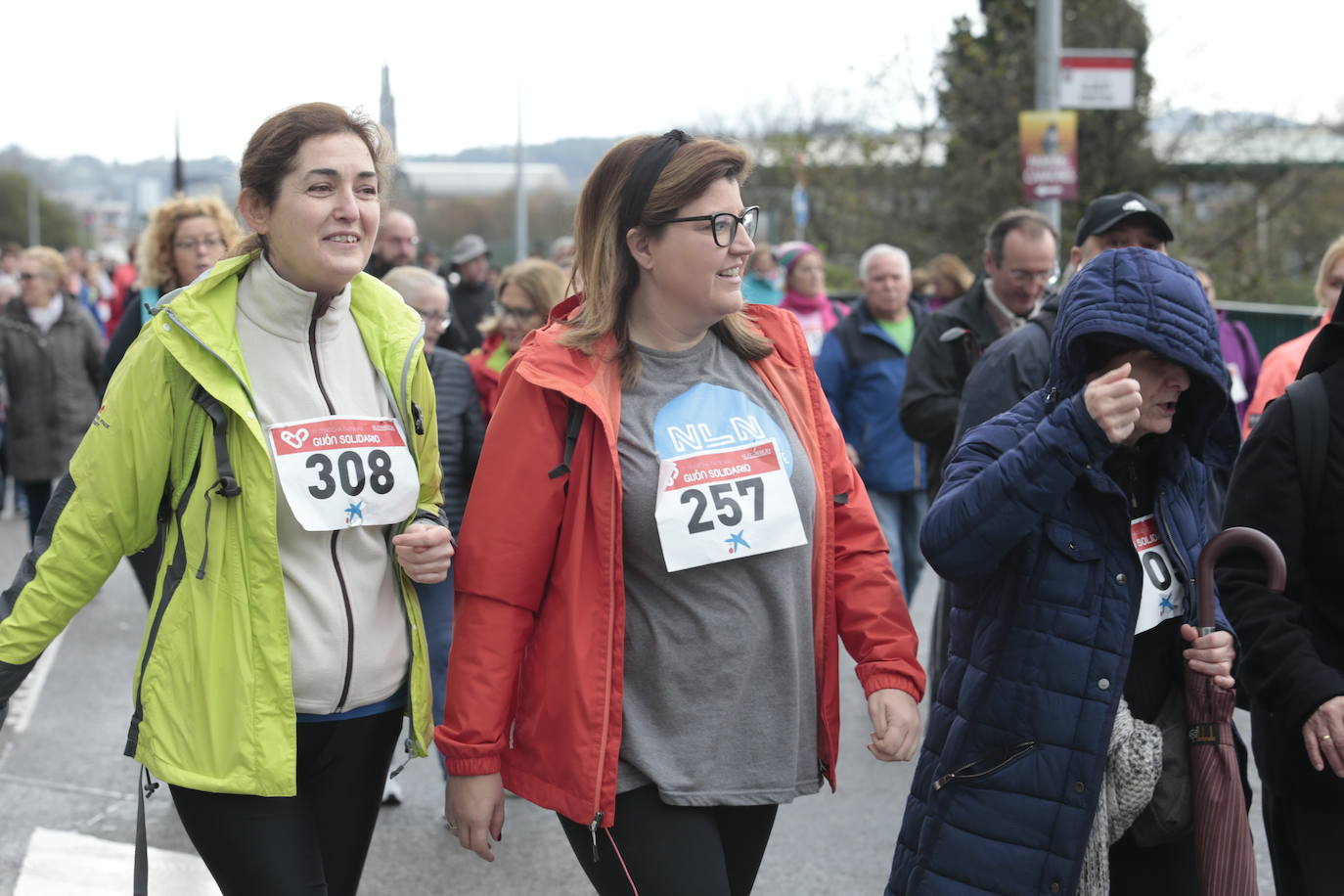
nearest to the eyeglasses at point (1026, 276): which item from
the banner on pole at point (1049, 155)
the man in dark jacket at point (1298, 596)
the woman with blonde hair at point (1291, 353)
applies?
the woman with blonde hair at point (1291, 353)

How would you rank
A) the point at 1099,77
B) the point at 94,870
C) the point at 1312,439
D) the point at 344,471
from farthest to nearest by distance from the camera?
the point at 1099,77, the point at 94,870, the point at 1312,439, the point at 344,471

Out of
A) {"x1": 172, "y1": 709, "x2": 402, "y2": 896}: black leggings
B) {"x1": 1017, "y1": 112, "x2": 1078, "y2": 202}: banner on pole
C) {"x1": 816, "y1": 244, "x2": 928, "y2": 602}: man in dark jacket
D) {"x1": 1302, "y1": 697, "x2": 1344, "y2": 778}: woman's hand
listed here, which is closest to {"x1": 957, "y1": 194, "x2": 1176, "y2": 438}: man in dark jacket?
{"x1": 1302, "y1": 697, "x2": 1344, "y2": 778}: woman's hand

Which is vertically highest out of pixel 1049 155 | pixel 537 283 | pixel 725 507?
pixel 1049 155

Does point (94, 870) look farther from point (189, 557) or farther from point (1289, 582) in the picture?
point (1289, 582)

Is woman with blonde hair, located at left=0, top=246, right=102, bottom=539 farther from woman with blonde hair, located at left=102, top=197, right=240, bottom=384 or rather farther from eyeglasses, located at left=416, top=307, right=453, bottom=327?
woman with blonde hair, located at left=102, top=197, right=240, bottom=384

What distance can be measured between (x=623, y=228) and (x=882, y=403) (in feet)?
16.8

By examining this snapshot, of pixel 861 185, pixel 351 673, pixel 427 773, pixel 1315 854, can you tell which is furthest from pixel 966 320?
pixel 861 185

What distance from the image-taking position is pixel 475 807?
297 centimetres

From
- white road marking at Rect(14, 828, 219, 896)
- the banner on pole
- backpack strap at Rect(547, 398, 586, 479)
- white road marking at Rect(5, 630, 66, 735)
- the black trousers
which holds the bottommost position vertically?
white road marking at Rect(5, 630, 66, 735)

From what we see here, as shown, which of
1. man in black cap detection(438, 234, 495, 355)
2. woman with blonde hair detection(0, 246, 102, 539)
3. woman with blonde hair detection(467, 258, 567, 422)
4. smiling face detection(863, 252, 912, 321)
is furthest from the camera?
man in black cap detection(438, 234, 495, 355)

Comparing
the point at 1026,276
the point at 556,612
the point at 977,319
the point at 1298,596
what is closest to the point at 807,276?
the point at 977,319

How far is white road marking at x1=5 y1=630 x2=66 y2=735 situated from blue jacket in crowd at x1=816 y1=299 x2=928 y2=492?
3.75 metres

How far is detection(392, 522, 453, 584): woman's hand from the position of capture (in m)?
3.08

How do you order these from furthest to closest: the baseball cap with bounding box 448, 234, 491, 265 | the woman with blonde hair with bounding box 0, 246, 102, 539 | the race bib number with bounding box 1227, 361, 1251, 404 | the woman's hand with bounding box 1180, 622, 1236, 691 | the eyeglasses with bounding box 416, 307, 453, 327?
the baseball cap with bounding box 448, 234, 491, 265 < the woman with blonde hair with bounding box 0, 246, 102, 539 < the race bib number with bounding box 1227, 361, 1251, 404 < the eyeglasses with bounding box 416, 307, 453, 327 < the woman's hand with bounding box 1180, 622, 1236, 691
